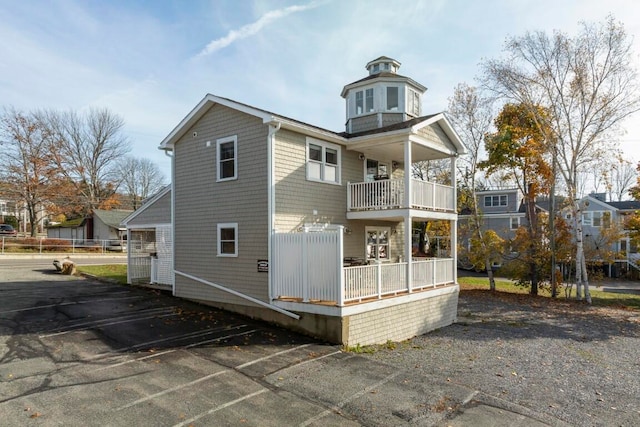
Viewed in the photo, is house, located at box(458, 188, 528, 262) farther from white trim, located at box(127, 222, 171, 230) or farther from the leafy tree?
white trim, located at box(127, 222, 171, 230)

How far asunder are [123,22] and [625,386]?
1614 cm

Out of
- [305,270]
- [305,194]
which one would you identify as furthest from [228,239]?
[305,270]

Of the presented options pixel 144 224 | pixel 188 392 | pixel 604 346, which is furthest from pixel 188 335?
pixel 604 346

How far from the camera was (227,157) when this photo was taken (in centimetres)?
1305

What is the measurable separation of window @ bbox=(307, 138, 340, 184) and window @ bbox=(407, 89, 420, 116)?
5158 mm

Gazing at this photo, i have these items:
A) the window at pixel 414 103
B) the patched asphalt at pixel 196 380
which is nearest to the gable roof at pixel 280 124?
the window at pixel 414 103

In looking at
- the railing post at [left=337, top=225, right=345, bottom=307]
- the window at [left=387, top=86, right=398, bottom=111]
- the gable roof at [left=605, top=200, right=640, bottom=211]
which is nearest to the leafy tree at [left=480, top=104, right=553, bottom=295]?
the window at [left=387, top=86, right=398, bottom=111]

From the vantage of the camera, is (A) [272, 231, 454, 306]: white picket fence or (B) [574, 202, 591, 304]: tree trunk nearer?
(A) [272, 231, 454, 306]: white picket fence

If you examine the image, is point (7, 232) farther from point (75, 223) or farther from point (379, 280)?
point (379, 280)

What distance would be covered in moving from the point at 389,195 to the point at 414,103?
243 inches

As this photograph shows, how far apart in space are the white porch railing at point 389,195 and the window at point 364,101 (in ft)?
14.9

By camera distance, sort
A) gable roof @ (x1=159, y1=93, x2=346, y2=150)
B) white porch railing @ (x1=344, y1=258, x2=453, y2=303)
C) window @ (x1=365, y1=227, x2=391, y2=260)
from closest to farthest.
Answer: white porch railing @ (x1=344, y1=258, x2=453, y2=303) < gable roof @ (x1=159, y1=93, x2=346, y2=150) < window @ (x1=365, y1=227, x2=391, y2=260)

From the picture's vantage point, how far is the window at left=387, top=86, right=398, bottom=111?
16.9 meters

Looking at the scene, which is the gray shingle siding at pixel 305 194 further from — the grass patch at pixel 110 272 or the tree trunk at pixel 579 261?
the tree trunk at pixel 579 261
